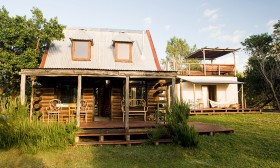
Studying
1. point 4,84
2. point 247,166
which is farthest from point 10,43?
point 247,166

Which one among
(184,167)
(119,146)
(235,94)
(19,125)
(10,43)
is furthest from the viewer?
(235,94)

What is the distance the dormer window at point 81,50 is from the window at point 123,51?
1.63 metres

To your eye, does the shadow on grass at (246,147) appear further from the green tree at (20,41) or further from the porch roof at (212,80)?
the green tree at (20,41)

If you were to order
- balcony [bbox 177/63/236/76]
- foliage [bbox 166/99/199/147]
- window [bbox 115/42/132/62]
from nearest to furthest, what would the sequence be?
foliage [bbox 166/99/199/147], window [bbox 115/42/132/62], balcony [bbox 177/63/236/76]

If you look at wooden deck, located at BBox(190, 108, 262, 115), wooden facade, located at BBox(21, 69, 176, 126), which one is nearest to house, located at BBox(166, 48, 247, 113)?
wooden deck, located at BBox(190, 108, 262, 115)

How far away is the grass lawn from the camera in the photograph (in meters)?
6.69

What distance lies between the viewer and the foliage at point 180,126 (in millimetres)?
8078

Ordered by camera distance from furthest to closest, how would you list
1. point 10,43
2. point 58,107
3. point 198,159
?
point 10,43
point 58,107
point 198,159

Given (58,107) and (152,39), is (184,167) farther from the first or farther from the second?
(152,39)

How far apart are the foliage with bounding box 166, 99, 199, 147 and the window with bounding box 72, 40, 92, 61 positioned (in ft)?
20.8

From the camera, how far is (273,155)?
723 cm

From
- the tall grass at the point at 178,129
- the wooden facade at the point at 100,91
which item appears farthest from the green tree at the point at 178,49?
the tall grass at the point at 178,129

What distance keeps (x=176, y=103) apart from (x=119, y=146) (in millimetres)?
2823

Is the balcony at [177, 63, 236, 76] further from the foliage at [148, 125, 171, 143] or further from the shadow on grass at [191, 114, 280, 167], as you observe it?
the foliage at [148, 125, 171, 143]
